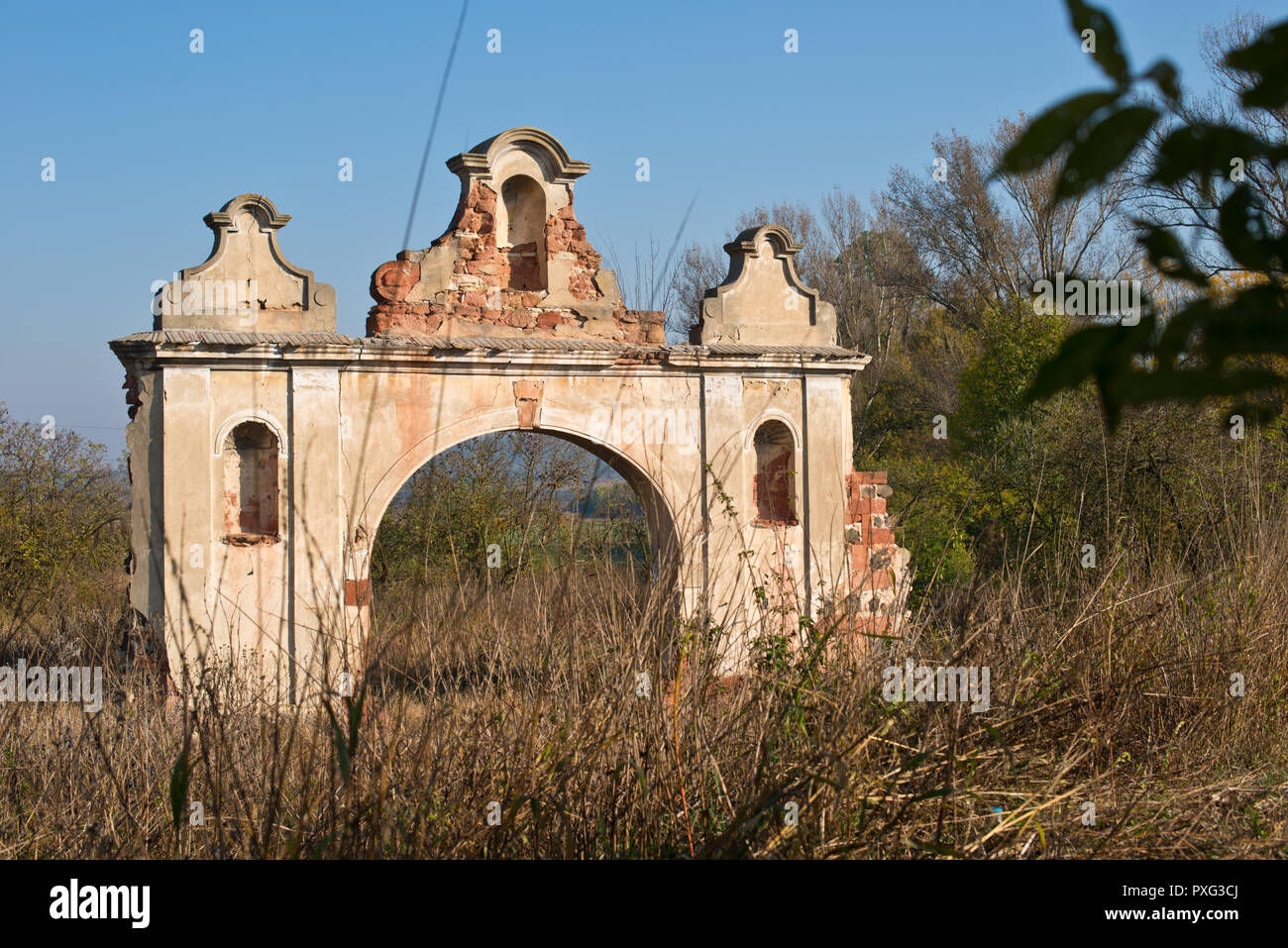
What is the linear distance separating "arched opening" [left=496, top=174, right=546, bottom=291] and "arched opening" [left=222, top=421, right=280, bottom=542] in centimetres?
280

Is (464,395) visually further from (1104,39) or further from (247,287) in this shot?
(1104,39)

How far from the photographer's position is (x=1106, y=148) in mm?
1269

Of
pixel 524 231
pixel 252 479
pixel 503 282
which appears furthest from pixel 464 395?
pixel 252 479

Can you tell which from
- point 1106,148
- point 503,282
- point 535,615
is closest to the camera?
point 1106,148

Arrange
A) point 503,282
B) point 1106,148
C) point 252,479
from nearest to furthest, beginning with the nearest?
point 1106,148
point 252,479
point 503,282

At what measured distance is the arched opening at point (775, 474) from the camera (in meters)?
11.8

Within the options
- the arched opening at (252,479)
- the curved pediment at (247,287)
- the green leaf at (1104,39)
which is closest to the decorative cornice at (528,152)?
the curved pediment at (247,287)

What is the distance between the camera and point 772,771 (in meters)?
3.75

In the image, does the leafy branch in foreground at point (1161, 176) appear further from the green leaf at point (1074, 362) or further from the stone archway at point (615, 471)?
the stone archway at point (615, 471)

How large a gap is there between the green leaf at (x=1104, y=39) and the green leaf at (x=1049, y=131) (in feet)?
0.11

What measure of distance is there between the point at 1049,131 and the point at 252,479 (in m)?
10.0

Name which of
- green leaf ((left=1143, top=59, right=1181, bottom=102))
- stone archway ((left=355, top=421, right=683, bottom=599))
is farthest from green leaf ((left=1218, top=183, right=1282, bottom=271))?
stone archway ((left=355, top=421, right=683, bottom=599))

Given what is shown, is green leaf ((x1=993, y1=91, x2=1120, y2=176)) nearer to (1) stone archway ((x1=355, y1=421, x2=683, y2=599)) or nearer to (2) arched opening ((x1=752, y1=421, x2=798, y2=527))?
(1) stone archway ((x1=355, y1=421, x2=683, y2=599))
